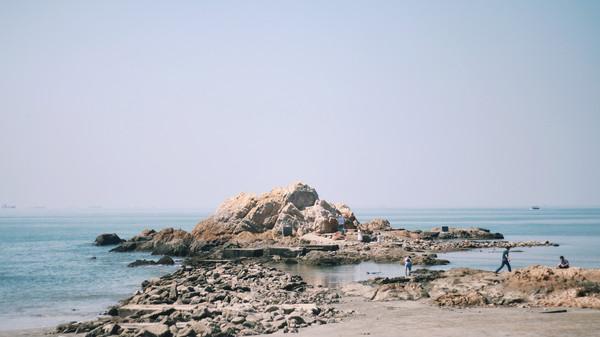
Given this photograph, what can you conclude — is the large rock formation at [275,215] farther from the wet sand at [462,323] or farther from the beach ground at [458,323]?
the wet sand at [462,323]

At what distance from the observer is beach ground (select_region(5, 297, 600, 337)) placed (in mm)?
18375

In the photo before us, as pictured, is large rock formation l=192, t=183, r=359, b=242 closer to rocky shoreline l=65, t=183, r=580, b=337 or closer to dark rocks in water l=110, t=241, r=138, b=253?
rocky shoreline l=65, t=183, r=580, b=337

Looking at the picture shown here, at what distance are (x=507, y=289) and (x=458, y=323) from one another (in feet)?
19.4

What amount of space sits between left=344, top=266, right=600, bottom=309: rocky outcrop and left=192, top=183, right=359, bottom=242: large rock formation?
122 ft

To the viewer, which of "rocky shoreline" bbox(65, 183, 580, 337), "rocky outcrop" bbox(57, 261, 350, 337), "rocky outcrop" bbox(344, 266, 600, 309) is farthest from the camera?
"rocky outcrop" bbox(344, 266, 600, 309)

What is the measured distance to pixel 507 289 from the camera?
25016mm

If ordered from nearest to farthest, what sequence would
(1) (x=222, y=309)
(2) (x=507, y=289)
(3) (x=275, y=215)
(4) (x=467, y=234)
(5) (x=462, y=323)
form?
(5) (x=462, y=323) < (1) (x=222, y=309) < (2) (x=507, y=289) < (3) (x=275, y=215) < (4) (x=467, y=234)

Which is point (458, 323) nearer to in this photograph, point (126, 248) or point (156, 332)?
point (156, 332)

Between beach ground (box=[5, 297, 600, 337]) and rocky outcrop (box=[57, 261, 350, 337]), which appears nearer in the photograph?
beach ground (box=[5, 297, 600, 337])

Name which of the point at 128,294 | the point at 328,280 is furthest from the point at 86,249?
the point at 328,280

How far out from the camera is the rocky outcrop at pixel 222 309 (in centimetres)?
1984

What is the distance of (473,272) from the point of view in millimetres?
28906

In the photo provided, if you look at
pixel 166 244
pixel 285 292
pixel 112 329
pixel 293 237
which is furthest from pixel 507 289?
pixel 166 244

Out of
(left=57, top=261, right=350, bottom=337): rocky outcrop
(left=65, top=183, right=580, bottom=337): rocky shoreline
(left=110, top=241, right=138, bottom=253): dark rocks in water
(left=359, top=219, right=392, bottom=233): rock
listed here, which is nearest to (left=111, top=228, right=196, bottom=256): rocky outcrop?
(left=110, top=241, right=138, bottom=253): dark rocks in water
